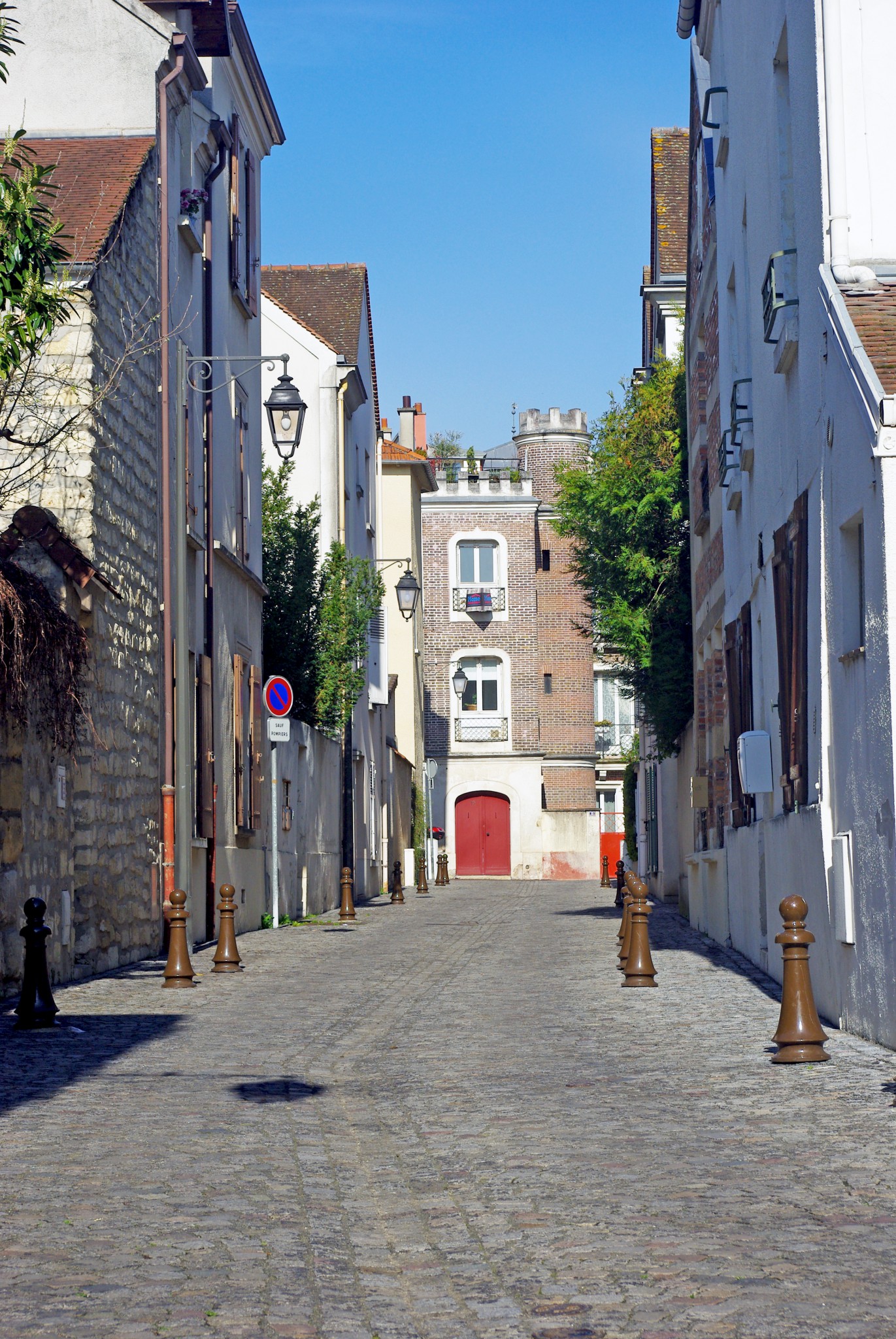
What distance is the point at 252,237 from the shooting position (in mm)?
22844

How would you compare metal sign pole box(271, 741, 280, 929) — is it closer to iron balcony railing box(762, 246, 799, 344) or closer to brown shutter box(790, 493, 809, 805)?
brown shutter box(790, 493, 809, 805)

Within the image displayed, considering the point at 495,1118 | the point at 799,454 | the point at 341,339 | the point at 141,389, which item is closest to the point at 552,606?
the point at 341,339

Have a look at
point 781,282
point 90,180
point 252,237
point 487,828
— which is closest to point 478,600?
point 487,828

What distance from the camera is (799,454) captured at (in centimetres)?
1106

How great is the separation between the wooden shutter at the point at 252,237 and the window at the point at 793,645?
11900 millimetres

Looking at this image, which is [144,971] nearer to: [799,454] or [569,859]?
[799,454]

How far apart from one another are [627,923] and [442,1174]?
8.85m

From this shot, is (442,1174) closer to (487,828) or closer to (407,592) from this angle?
(407,592)

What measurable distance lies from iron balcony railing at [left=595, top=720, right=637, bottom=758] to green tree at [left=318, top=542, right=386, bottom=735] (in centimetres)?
3102

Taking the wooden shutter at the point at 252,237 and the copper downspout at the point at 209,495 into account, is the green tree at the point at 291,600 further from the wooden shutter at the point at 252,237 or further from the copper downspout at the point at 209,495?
the copper downspout at the point at 209,495

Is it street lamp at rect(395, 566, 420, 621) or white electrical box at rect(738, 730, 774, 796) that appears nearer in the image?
white electrical box at rect(738, 730, 774, 796)

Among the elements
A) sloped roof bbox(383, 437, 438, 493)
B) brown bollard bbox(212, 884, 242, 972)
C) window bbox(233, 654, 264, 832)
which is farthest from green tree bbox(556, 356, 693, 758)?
sloped roof bbox(383, 437, 438, 493)

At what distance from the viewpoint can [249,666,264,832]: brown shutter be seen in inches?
840

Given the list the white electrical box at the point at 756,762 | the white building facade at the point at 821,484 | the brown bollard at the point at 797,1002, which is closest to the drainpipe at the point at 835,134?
the white building facade at the point at 821,484
